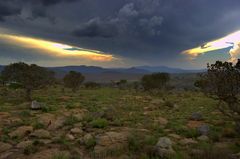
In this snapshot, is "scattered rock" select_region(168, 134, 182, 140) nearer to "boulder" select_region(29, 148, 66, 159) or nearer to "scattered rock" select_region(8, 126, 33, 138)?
"boulder" select_region(29, 148, 66, 159)

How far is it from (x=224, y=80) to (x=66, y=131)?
28.1ft

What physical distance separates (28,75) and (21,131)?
19.3m

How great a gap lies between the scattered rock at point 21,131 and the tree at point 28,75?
57.9 ft

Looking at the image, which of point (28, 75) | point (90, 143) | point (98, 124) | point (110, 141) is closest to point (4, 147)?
point (90, 143)

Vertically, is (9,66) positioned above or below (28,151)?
above

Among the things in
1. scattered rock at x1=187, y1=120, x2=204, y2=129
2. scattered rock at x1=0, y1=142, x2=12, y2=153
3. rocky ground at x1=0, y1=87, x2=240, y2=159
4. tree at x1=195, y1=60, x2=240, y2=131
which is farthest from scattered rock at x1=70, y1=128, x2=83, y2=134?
tree at x1=195, y1=60, x2=240, y2=131

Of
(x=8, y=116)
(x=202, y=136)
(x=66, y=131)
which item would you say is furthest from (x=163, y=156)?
(x=8, y=116)

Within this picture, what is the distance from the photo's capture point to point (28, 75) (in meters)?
33.2

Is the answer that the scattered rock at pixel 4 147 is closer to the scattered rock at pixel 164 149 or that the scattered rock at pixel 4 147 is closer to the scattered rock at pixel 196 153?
the scattered rock at pixel 164 149

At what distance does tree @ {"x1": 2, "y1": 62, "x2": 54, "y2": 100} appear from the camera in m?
33.3

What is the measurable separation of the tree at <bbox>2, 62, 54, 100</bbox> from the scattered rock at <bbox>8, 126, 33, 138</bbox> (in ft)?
57.9

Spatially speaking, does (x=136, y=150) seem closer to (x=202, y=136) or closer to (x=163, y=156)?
(x=163, y=156)

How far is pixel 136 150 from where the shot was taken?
12031mm

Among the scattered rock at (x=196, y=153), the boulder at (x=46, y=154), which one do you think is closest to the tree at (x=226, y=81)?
the scattered rock at (x=196, y=153)
